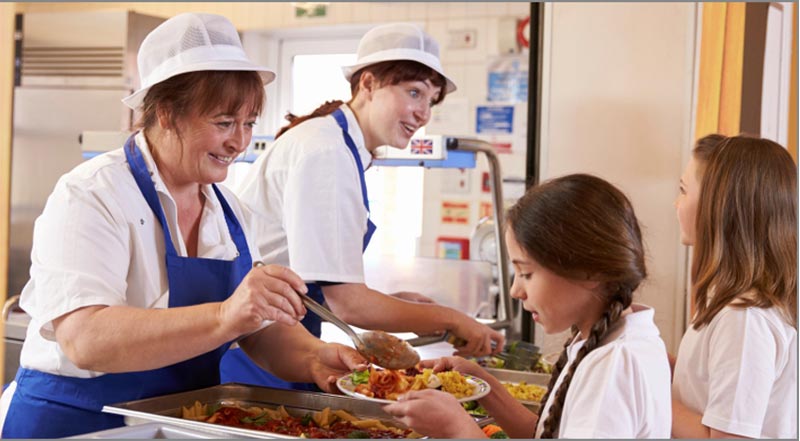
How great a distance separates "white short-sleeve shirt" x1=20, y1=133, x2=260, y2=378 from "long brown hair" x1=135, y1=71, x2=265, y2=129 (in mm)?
94

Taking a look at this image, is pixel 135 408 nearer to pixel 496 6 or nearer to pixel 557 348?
pixel 557 348

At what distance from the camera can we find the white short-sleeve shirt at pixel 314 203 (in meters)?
2.31

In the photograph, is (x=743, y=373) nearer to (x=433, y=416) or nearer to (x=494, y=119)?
(x=433, y=416)

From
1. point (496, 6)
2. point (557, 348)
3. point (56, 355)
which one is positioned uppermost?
point (496, 6)

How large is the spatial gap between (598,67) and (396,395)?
2246 mm

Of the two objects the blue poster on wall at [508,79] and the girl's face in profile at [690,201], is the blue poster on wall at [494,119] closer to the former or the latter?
the blue poster on wall at [508,79]

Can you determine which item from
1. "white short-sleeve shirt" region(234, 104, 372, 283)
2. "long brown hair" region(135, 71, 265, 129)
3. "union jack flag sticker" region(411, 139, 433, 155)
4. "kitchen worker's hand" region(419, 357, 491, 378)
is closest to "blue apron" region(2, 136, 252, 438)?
"long brown hair" region(135, 71, 265, 129)

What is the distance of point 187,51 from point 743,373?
4.17 feet

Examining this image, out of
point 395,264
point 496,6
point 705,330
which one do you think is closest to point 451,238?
point 496,6

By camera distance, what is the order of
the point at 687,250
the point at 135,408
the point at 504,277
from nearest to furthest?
the point at 135,408 → the point at 504,277 → the point at 687,250

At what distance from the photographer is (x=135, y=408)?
1.68m

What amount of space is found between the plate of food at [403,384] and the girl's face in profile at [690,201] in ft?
2.11

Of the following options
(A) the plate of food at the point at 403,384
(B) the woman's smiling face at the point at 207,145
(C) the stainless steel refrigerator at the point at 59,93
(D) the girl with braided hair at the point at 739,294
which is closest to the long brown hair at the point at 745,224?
(D) the girl with braided hair at the point at 739,294

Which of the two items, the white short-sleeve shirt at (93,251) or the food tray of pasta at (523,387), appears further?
the food tray of pasta at (523,387)
